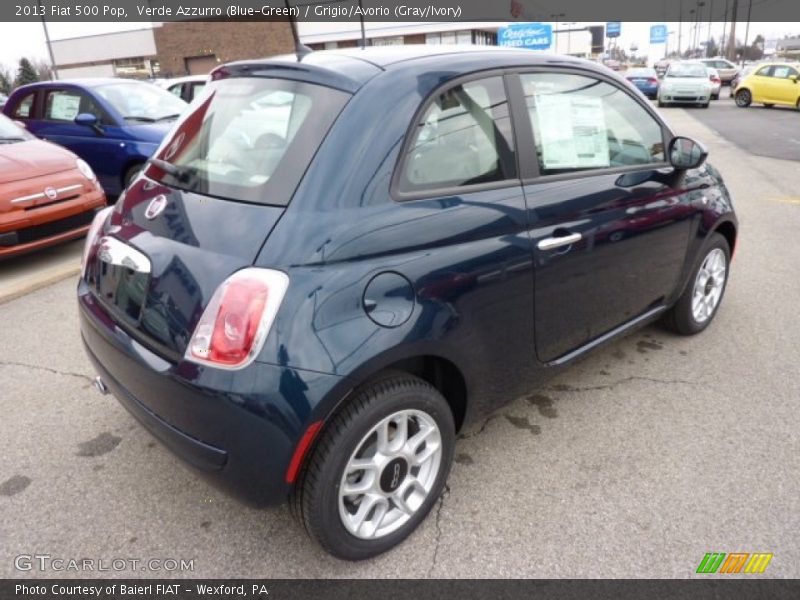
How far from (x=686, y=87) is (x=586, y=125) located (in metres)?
22.6

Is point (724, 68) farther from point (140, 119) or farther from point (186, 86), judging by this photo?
point (140, 119)

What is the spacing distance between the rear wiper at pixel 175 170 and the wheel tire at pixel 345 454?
112cm

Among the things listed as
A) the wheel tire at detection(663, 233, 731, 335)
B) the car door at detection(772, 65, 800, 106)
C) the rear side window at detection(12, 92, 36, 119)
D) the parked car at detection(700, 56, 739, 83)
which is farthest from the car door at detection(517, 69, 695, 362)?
the parked car at detection(700, 56, 739, 83)

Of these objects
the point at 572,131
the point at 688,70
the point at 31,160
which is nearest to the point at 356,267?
the point at 572,131

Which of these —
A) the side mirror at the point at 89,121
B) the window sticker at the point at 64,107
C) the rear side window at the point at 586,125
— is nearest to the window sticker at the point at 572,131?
the rear side window at the point at 586,125

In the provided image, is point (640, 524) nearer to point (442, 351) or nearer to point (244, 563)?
point (442, 351)

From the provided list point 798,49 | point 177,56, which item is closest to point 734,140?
point 177,56

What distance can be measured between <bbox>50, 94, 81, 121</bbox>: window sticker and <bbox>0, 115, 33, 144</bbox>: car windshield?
1.54 metres

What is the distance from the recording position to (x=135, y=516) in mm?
2434

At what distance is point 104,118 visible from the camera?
7238 millimetres

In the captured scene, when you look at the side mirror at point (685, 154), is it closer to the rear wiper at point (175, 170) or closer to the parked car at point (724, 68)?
the rear wiper at point (175, 170)

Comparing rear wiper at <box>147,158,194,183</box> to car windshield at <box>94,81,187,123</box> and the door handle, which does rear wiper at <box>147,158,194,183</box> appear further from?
car windshield at <box>94,81,187,123</box>

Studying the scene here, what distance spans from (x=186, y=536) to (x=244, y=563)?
0.28 metres

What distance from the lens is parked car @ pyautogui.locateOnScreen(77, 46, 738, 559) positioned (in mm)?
1907
